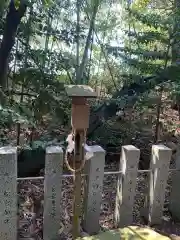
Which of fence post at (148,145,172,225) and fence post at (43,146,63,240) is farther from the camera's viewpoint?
fence post at (148,145,172,225)

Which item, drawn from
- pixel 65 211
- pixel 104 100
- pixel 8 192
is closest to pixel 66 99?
pixel 104 100

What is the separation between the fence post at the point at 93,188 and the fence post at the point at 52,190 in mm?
209

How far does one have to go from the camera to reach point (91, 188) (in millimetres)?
2070

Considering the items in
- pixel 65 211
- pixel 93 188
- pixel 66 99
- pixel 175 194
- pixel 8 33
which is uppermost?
pixel 8 33

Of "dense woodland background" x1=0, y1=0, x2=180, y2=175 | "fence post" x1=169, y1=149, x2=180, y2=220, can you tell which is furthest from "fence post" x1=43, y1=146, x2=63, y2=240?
"dense woodland background" x1=0, y1=0, x2=180, y2=175

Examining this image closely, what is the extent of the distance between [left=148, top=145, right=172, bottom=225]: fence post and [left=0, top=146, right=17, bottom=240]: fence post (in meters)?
1.02

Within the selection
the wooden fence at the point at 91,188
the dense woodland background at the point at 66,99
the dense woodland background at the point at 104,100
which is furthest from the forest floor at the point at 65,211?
the dense woodland background at the point at 104,100

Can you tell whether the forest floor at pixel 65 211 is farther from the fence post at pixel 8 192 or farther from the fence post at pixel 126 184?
the fence post at pixel 8 192

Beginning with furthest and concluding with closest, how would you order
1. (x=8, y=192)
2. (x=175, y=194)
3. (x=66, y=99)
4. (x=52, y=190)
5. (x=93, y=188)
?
1. (x=66, y=99)
2. (x=175, y=194)
3. (x=93, y=188)
4. (x=52, y=190)
5. (x=8, y=192)

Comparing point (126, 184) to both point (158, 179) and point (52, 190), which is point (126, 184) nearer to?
point (158, 179)

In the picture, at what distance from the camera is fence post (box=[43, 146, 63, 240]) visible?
75.8 inches

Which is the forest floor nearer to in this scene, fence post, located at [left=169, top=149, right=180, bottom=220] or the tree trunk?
fence post, located at [left=169, top=149, right=180, bottom=220]

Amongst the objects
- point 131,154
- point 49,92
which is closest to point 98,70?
point 49,92

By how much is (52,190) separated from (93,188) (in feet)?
0.96
